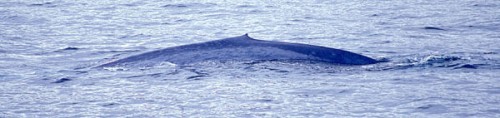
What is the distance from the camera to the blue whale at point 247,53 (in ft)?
53.0

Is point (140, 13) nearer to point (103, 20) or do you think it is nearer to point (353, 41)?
point (103, 20)

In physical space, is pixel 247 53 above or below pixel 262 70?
above

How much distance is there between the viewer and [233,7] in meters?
31.4

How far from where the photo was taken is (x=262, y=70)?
1599cm

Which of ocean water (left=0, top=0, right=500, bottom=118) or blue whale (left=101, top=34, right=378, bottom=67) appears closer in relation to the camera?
ocean water (left=0, top=0, right=500, bottom=118)

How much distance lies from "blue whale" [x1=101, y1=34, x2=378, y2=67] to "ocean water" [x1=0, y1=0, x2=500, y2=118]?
0.14 m

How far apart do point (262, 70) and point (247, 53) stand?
1.23 ft

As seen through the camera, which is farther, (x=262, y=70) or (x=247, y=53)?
(x=247, y=53)

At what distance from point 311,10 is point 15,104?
54.0ft

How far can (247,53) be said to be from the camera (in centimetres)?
1616

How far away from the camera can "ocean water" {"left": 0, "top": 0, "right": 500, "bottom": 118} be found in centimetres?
1373

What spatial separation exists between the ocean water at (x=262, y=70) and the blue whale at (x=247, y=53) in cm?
14

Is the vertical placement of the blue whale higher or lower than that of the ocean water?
higher

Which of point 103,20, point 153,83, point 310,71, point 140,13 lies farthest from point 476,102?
point 140,13
